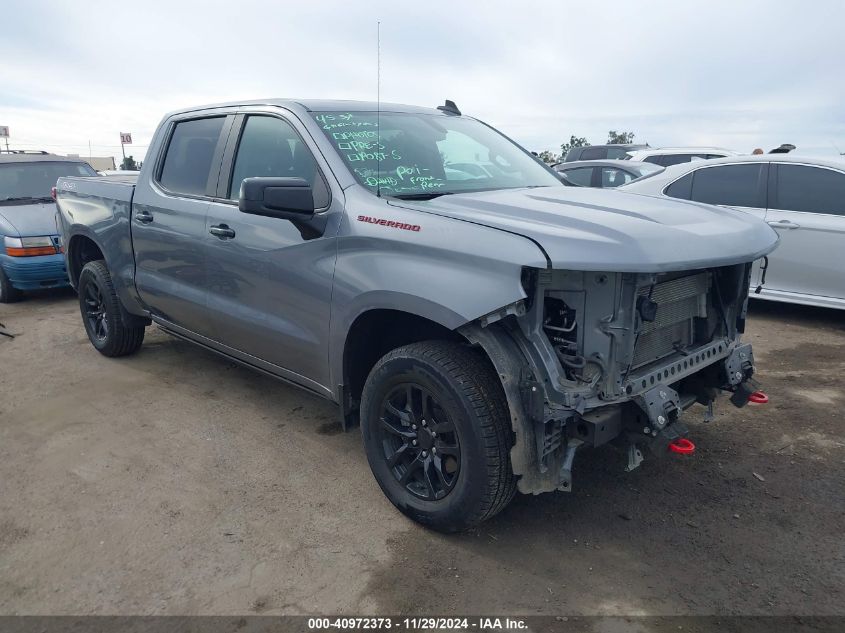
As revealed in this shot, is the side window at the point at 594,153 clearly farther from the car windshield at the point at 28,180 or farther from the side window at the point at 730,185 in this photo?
the car windshield at the point at 28,180

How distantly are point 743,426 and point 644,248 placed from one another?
7.53 ft

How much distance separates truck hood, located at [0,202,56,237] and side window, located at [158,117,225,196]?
→ 378 centimetres

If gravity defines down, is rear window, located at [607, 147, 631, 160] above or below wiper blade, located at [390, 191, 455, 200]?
above

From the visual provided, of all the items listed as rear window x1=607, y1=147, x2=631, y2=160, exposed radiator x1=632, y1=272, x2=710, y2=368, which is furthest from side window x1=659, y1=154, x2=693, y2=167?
exposed radiator x1=632, y1=272, x2=710, y2=368

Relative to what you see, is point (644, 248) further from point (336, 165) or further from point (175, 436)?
point (175, 436)

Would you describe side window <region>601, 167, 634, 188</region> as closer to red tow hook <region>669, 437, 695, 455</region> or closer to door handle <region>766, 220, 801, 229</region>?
door handle <region>766, 220, 801, 229</region>

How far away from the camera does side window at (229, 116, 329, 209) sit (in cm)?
338

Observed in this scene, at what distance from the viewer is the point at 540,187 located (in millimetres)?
3725

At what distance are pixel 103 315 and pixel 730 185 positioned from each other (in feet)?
19.6

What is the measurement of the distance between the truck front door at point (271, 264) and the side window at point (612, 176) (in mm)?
6985

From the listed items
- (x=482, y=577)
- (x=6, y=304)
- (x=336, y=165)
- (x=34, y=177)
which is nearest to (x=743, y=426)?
(x=482, y=577)

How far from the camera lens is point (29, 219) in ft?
24.9

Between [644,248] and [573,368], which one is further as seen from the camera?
[573,368]

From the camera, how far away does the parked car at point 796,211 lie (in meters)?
6.02
